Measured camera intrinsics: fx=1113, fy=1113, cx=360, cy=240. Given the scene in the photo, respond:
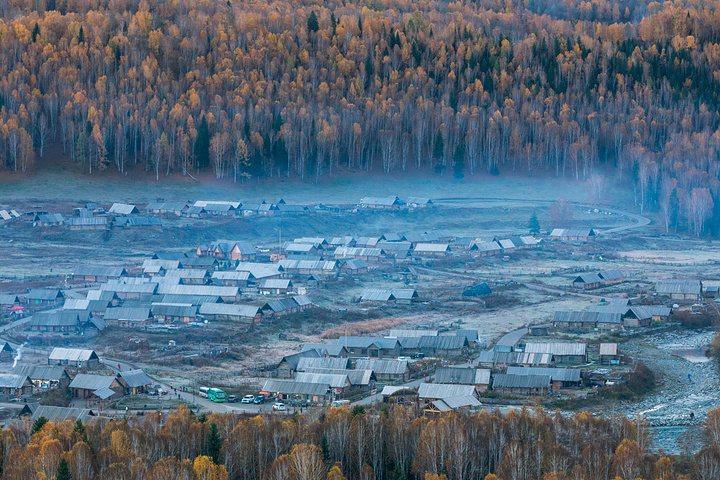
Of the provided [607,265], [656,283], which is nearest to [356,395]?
[656,283]

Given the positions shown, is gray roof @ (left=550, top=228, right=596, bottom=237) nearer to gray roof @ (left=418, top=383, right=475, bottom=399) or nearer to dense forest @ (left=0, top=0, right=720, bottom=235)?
dense forest @ (left=0, top=0, right=720, bottom=235)

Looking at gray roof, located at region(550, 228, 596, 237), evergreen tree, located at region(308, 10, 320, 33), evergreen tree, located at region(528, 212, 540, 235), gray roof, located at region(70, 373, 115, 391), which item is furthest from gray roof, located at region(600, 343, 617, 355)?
evergreen tree, located at region(308, 10, 320, 33)

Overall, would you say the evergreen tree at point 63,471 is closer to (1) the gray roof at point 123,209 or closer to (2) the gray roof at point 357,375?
(2) the gray roof at point 357,375

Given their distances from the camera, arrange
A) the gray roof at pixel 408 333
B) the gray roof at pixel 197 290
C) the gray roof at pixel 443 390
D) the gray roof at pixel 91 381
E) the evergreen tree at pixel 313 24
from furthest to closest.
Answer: the evergreen tree at pixel 313 24
the gray roof at pixel 197 290
the gray roof at pixel 408 333
the gray roof at pixel 91 381
the gray roof at pixel 443 390

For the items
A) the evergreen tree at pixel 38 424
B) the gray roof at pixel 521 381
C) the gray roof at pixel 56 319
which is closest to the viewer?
the evergreen tree at pixel 38 424

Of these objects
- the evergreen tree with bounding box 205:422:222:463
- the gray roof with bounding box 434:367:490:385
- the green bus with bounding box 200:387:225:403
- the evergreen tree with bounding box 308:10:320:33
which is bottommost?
the green bus with bounding box 200:387:225:403

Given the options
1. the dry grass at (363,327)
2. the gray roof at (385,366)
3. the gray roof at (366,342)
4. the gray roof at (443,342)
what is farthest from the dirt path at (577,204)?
the gray roof at (385,366)

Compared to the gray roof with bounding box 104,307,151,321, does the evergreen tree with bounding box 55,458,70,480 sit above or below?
above
